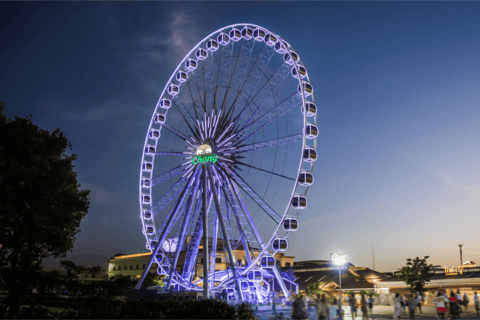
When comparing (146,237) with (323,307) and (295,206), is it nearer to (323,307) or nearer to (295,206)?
(295,206)

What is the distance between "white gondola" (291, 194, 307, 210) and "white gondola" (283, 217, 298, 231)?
0.92m

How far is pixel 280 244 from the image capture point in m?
32.5

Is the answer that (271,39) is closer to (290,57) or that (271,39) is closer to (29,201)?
(290,57)

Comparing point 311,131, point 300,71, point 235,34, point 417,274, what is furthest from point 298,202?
point 417,274

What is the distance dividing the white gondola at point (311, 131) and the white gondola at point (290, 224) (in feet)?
20.8

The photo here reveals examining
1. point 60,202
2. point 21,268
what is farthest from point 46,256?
point 60,202

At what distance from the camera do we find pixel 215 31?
40906 millimetres

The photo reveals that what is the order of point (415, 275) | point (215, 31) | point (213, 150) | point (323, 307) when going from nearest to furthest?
point (323, 307)
point (213, 150)
point (215, 31)
point (415, 275)

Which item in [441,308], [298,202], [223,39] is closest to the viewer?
[441,308]

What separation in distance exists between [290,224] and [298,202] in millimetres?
1695

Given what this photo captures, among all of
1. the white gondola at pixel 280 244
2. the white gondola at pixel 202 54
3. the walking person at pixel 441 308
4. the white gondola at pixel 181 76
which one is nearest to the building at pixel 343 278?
the white gondola at pixel 280 244

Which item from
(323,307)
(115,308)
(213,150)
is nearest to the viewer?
(323,307)

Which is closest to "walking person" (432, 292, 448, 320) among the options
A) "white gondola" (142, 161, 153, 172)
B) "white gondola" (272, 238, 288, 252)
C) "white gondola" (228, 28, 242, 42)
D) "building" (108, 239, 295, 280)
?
"white gondola" (272, 238, 288, 252)

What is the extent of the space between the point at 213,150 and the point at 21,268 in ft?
55.7
